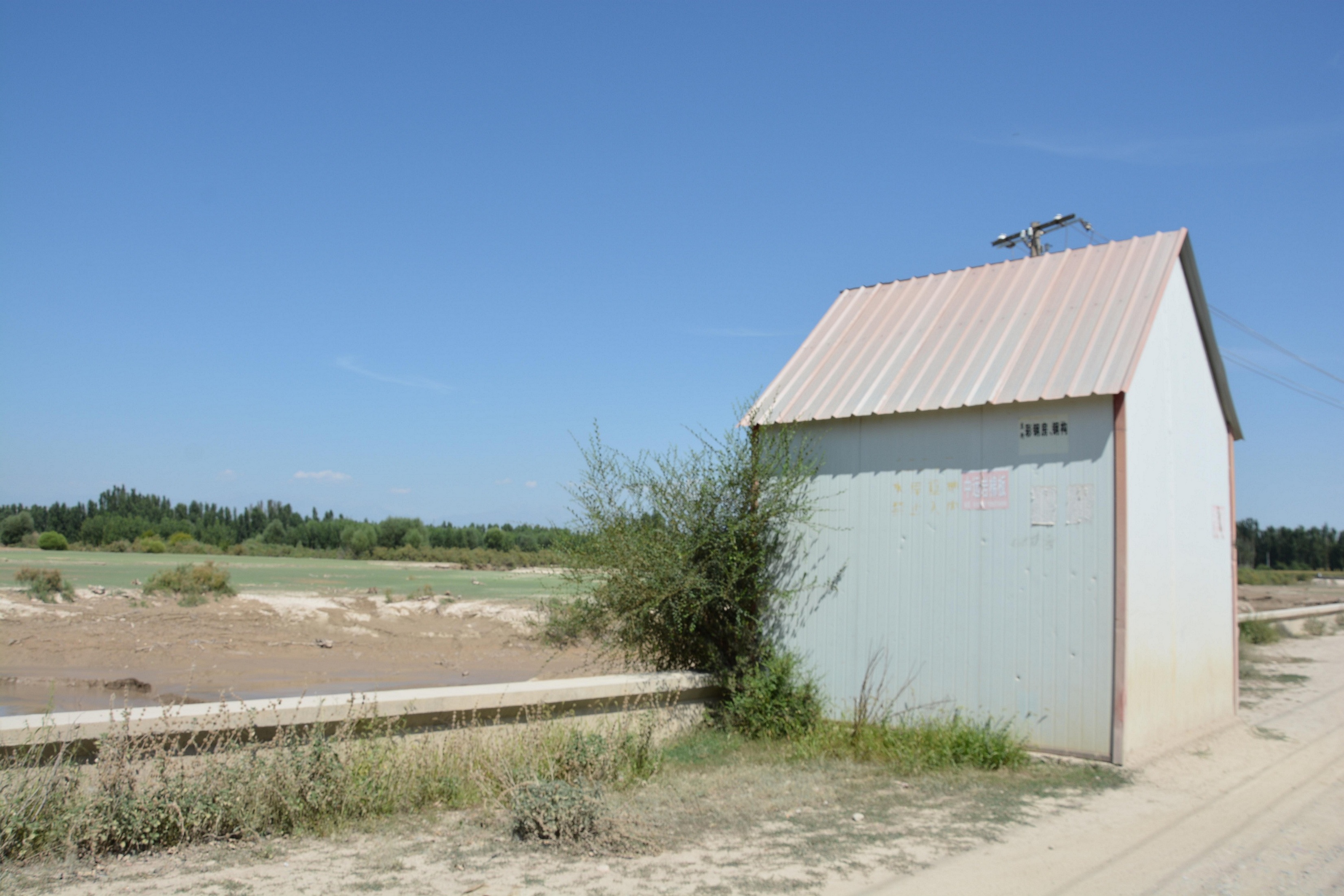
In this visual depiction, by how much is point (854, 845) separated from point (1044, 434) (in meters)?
5.21

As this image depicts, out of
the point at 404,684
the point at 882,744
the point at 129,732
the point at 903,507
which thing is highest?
the point at 903,507

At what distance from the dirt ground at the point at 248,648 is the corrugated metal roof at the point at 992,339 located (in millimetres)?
10110

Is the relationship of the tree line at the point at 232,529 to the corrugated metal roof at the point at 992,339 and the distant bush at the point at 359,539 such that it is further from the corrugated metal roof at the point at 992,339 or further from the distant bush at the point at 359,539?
the corrugated metal roof at the point at 992,339

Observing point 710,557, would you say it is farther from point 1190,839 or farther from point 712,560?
point 1190,839

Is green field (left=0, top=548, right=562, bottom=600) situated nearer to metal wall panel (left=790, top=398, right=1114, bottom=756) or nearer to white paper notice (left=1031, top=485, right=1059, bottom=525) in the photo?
Answer: metal wall panel (left=790, top=398, right=1114, bottom=756)

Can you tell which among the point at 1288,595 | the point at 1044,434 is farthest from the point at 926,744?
the point at 1288,595

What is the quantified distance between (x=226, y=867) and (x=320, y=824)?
941mm

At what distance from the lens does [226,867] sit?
5613mm

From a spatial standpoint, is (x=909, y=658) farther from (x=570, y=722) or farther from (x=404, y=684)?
(x=404, y=684)

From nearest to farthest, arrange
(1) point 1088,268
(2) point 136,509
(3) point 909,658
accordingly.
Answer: (3) point 909,658
(1) point 1088,268
(2) point 136,509

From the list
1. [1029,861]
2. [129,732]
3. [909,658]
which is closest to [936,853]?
[1029,861]

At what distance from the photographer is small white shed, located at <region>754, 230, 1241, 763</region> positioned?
924 centimetres

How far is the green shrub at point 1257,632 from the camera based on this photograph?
24094mm

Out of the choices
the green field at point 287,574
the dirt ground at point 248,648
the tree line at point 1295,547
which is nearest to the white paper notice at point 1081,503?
the dirt ground at point 248,648
